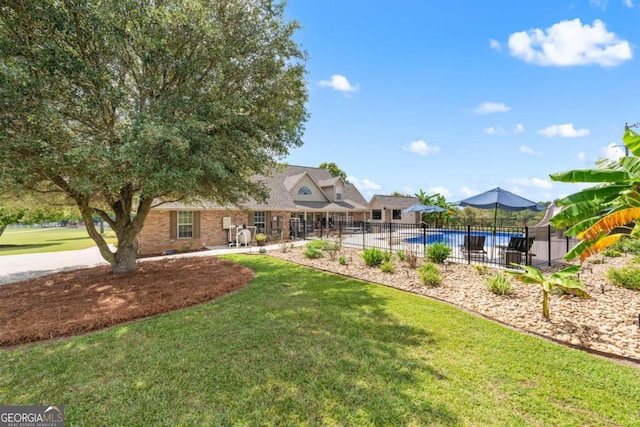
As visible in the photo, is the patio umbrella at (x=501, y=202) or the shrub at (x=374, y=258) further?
the patio umbrella at (x=501, y=202)

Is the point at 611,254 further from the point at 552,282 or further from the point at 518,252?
the point at 552,282

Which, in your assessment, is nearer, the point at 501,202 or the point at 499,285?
the point at 499,285

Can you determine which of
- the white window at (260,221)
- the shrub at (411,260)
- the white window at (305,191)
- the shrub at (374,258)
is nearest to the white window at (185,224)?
the white window at (260,221)

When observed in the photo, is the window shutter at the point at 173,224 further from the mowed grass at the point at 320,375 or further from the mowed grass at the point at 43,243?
the mowed grass at the point at 320,375

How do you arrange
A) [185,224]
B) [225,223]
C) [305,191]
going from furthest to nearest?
[305,191], [225,223], [185,224]

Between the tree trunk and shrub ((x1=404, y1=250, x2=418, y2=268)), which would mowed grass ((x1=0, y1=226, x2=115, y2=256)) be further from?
shrub ((x1=404, y1=250, x2=418, y2=268))

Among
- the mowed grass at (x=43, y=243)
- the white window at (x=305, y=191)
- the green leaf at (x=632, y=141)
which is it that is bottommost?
the mowed grass at (x=43, y=243)

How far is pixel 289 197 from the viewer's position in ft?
78.3

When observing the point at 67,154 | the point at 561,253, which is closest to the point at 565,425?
the point at 67,154

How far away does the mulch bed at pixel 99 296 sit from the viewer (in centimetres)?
556

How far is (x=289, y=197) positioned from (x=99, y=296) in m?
17.1

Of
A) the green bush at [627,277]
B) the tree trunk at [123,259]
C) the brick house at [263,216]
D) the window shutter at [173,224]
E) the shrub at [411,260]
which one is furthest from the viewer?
the window shutter at [173,224]

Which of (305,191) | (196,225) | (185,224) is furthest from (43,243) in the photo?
(305,191)

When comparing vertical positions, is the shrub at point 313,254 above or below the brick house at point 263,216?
below
